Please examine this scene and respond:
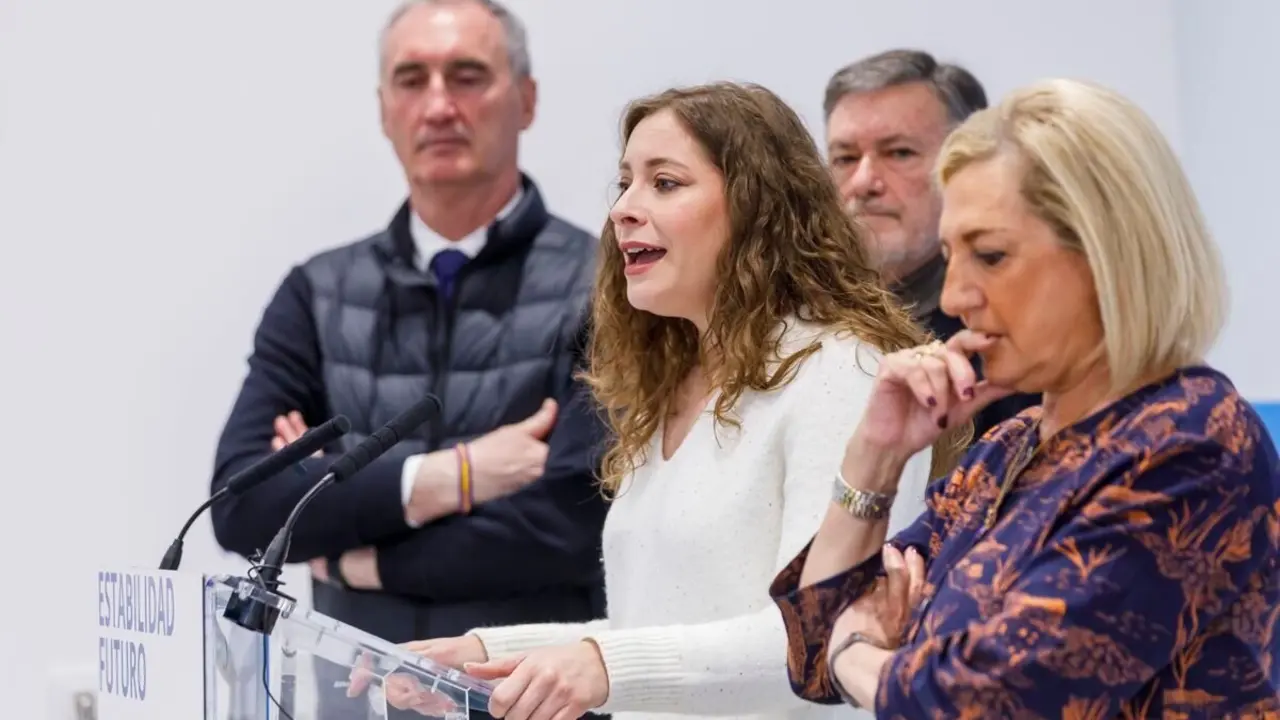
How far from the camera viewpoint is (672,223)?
2.25 metres

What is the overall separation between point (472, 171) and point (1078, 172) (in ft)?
6.57

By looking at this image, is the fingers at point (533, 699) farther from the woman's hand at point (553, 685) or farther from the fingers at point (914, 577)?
the fingers at point (914, 577)

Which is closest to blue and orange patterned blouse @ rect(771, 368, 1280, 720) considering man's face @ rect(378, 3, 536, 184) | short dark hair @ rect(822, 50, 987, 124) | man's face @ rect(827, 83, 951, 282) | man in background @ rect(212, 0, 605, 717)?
man in background @ rect(212, 0, 605, 717)

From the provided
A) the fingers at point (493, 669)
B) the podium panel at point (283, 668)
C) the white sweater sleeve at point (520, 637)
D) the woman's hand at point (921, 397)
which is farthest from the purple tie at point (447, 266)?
the woman's hand at point (921, 397)

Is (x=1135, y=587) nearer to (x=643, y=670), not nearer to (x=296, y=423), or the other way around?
(x=643, y=670)

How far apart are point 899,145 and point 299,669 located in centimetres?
174

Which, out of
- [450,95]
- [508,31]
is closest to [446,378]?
[450,95]

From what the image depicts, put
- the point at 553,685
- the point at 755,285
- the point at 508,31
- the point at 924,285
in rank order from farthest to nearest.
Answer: the point at 508,31 < the point at 924,285 < the point at 755,285 < the point at 553,685

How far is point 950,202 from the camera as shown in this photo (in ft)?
5.17

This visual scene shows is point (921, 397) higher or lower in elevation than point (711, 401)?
higher

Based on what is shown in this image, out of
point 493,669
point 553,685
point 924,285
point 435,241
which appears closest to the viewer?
point 553,685

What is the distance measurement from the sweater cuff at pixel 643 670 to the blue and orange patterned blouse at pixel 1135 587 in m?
0.53

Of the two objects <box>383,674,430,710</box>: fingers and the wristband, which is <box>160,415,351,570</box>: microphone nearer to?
<box>383,674,430,710</box>: fingers

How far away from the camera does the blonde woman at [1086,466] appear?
1399 mm
